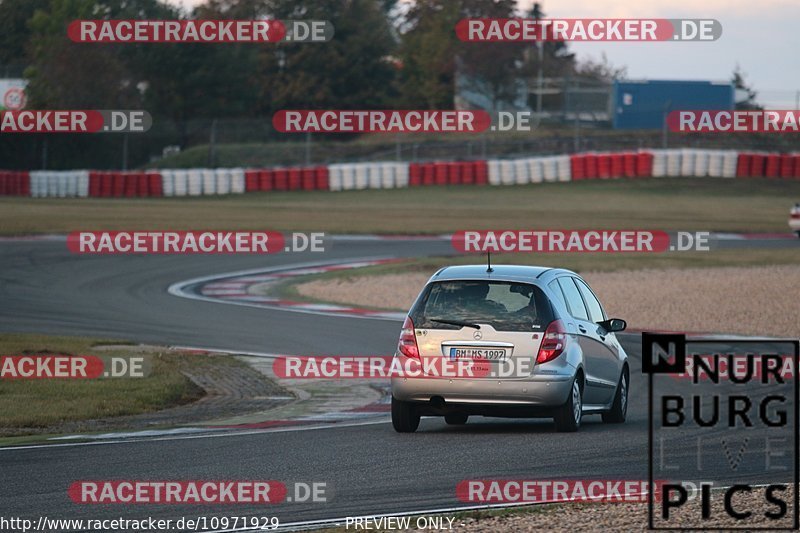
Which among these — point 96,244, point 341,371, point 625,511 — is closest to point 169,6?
point 96,244

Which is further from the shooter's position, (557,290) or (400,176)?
(400,176)

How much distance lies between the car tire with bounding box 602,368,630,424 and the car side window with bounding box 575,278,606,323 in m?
0.60

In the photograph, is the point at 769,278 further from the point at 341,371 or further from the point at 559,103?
the point at 559,103

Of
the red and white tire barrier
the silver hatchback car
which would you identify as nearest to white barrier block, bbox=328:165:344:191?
the red and white tire barrier

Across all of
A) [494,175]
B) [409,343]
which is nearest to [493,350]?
[409,343]

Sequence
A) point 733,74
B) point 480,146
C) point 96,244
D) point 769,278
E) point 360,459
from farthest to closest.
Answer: point 733,74, point 480,146, point 96,244, point 769,278, point 360,459

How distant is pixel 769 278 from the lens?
26.6 m

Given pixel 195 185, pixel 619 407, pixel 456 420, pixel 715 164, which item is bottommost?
pixel 456 420

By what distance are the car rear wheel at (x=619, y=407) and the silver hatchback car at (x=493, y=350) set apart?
43.2 inches

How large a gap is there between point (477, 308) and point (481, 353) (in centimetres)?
40

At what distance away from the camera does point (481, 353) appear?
36.3 feet

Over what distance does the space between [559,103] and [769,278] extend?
49906 millimetres

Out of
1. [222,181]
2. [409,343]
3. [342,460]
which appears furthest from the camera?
[222,181]

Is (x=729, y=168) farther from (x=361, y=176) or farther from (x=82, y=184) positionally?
(x=82, y=184)
